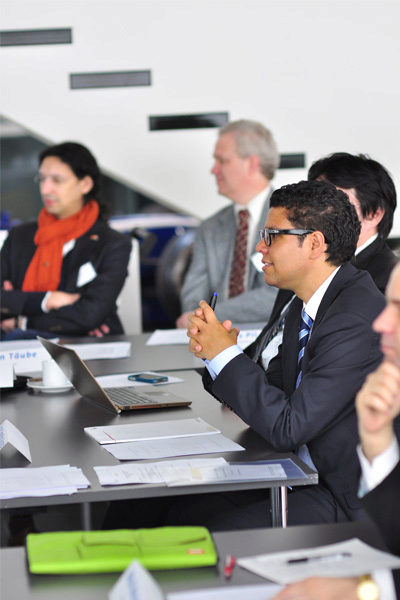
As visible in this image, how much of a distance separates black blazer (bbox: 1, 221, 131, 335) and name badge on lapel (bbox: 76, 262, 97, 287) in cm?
1

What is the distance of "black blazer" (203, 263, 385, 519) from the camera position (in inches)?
70.1

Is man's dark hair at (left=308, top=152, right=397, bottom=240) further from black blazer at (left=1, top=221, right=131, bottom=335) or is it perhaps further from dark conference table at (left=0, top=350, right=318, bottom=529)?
black blazer at (left=1, top=221, right=131, bottom=335)

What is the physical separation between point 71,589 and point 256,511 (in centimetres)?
80

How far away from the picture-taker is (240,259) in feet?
13.5

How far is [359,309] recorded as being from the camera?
186cm

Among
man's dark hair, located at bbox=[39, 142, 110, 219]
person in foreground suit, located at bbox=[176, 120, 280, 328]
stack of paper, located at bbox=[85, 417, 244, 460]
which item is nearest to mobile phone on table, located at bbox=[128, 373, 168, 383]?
stack of paper, located at bbox=[85, 417, 244, 460]

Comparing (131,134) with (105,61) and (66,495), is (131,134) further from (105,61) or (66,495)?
(66,495)

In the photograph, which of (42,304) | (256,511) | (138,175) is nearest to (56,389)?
(256,511)

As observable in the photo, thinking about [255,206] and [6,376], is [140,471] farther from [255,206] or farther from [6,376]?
[255,206]

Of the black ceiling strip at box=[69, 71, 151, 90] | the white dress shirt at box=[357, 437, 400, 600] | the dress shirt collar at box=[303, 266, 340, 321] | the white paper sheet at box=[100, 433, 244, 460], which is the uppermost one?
the black ceiling strip at box=[69, 71, 151, 90]

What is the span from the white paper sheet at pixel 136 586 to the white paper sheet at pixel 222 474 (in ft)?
1.62

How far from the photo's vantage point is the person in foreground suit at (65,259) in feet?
12.2

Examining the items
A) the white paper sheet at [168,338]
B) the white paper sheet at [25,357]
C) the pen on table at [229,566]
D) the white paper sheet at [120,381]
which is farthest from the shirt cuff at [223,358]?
the white paper sheet at [168,338]

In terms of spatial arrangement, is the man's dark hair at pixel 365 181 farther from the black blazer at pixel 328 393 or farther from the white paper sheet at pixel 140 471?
the white paper sheet at pixel 140 471
